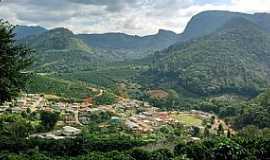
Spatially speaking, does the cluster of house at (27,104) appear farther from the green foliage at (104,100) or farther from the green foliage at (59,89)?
the green foliage at (104,100)

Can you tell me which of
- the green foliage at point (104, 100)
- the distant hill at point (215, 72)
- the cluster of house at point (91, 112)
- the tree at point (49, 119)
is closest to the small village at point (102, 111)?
the cluster of house at point (91, 112)

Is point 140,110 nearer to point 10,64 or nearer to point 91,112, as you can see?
point 91,112

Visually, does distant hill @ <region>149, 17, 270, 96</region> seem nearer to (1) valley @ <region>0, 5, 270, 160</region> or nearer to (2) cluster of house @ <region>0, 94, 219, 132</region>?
(1) valley @ <region>0, 5, 270, 160</region>

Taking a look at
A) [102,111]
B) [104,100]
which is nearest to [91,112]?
[102,111]

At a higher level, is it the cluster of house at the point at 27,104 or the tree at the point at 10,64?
the tree at the point at 10,64

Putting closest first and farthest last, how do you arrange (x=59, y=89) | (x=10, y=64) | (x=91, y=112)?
(x=10, y=64) → (x=91, y=112) → (x=59, y=89)

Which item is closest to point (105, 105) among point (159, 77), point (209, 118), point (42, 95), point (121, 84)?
point (42, 95)
